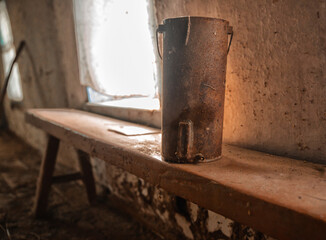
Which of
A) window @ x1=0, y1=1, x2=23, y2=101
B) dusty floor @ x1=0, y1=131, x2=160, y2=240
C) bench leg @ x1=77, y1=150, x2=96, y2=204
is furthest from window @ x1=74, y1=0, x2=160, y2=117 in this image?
window @ x1=0, y1=1, x2=23, y2=101

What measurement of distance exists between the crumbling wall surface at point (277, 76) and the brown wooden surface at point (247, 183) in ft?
0.32

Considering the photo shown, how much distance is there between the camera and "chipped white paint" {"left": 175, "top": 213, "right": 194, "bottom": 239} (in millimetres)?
1825

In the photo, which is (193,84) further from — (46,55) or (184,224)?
(46,55)

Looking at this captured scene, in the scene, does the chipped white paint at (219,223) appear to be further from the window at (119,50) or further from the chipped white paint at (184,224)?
the window at (119,50)

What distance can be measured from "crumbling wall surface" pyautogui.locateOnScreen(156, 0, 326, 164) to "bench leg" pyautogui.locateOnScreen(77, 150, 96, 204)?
5.13 ft

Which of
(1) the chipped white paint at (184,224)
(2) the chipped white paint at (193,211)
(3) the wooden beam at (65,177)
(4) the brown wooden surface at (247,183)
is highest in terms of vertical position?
(4) the brown wooden surface at (247,183)

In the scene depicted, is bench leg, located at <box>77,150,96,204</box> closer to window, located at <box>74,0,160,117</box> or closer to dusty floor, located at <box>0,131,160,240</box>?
dusty floor, located at <box>0,131,160,240</box>

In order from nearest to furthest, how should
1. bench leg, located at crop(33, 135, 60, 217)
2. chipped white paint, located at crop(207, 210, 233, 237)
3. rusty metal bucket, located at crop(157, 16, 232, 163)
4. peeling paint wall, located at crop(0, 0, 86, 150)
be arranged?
rusty metal bucket, located at crop(157, 16, 232, 163) → chipped white paint, located at crop(207, 210, 233, 237) → bench leg, located at crop(33, 135, 60, 217) → peeling paint wall, located at crop(0, 0, 86, 150)

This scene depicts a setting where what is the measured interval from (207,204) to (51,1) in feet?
10.5

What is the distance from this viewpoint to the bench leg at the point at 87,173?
2539 millimetres

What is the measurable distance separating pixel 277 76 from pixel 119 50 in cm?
148

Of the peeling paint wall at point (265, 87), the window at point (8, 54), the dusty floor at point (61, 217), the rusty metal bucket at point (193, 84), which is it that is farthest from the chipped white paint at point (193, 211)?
the window at point (8, 54)

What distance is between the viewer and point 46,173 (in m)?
2.33

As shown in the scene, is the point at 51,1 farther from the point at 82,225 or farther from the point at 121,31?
the point at 82,225
